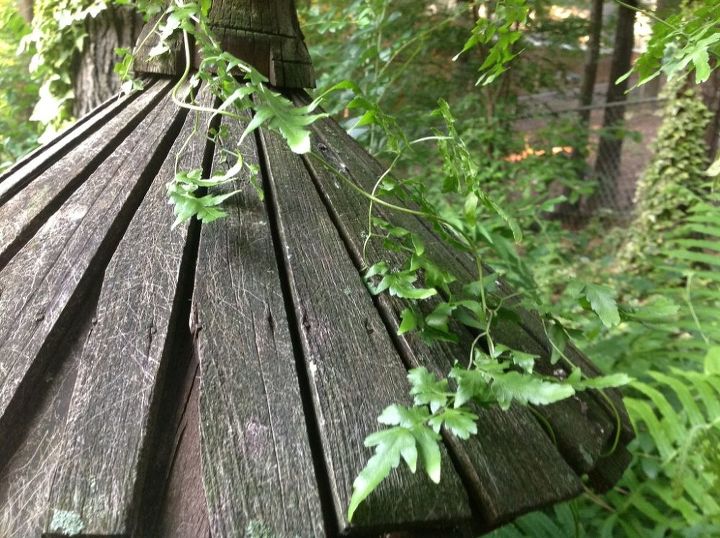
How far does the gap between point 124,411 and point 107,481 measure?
6 cm

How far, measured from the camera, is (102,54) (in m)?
1.96

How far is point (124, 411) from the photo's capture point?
0.51m

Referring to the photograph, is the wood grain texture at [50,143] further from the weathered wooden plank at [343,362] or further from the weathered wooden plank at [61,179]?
the weathered wooden plank at [343,362]

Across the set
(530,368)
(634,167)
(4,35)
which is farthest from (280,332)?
(634,167)

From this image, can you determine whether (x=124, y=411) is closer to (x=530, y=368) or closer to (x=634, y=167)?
(x=530, y=368)

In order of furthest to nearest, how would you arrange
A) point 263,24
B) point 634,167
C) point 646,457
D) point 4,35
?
point 634,167 → point 4,35 → point 646,457 → point 263,24

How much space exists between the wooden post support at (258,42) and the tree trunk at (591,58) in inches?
169

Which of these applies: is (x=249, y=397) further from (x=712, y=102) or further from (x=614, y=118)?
(x=614, y=118)

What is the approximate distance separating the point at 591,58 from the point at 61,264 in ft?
19.1

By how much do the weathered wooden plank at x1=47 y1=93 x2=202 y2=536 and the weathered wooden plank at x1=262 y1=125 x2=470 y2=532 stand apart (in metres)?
0.14

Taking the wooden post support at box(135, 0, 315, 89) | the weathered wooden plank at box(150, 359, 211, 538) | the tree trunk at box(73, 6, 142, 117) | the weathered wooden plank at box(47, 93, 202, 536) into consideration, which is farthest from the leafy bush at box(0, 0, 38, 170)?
the weathered wooden plank at box(150, 359, 211, 538)

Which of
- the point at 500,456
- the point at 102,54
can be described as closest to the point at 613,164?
the point at 102,54

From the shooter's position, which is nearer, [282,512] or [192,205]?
[282,512]

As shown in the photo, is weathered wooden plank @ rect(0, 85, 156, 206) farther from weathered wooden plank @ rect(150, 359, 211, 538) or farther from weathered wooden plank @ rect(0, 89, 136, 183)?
weathered wooden plank @ rect(150, 359, 211, 538)
